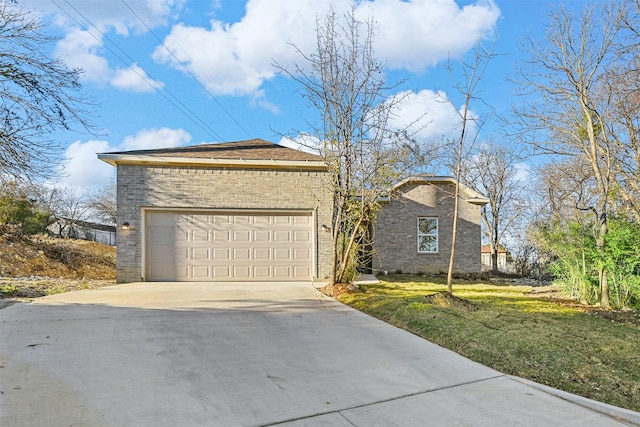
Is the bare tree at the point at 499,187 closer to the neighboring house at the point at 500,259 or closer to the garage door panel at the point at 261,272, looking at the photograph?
the neighboring house at the point at 500,259

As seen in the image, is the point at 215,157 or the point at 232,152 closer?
the point at 215,157

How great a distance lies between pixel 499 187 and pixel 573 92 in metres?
14.7

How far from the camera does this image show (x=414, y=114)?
942cm

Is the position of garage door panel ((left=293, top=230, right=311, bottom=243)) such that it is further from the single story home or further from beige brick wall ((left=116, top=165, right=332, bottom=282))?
beige brick wall ((left=116, top=165, right=332, bottom=282))

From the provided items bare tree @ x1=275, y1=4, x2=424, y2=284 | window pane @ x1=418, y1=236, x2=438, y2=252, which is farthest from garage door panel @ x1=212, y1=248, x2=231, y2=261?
window pane @ x1=418, y1=236, x2=438, y2=252

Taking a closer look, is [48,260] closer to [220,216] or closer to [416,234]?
[220,216]

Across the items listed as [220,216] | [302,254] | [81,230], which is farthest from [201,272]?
[81,230]

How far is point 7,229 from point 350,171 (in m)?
12.5

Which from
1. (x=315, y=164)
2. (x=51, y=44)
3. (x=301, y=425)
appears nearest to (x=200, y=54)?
(x=51, y=44)

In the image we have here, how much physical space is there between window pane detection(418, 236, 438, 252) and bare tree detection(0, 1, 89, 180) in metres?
12.5

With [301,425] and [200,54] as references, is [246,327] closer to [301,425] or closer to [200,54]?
[301,425]

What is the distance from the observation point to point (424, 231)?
1600 cm

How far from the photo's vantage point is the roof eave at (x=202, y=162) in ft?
34.9

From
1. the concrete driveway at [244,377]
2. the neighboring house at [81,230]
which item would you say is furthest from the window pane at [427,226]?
the neighboring house at [81,230]
